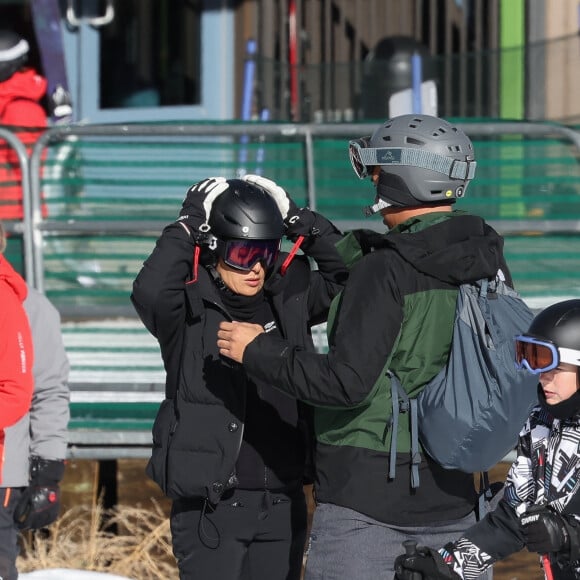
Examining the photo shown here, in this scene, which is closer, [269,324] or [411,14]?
[269,324]

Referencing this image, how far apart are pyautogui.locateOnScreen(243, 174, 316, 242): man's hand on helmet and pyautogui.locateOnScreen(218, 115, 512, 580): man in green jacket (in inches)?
20.4

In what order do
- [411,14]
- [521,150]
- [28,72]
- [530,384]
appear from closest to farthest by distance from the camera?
[530,384] → [521,150] → [28,72] → [411,14]

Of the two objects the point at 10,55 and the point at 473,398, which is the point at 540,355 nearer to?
the point at 473,398

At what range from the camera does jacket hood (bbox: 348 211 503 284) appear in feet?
10.1

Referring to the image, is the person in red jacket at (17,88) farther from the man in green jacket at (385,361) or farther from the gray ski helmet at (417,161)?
the man in green jacket at (385,361)

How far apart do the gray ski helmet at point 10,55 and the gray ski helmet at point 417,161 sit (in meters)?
5.07

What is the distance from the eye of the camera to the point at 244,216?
3531 mm

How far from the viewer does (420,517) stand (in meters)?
3.13

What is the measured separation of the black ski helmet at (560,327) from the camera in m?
3.04

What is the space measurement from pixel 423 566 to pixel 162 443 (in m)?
0.93

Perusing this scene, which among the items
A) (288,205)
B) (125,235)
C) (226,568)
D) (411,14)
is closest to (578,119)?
(411,14)

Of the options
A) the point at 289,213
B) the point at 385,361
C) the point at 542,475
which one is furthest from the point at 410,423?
the point at 289,213

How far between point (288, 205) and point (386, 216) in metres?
0.52

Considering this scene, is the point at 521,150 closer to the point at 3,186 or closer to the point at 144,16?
the point at 3,186
